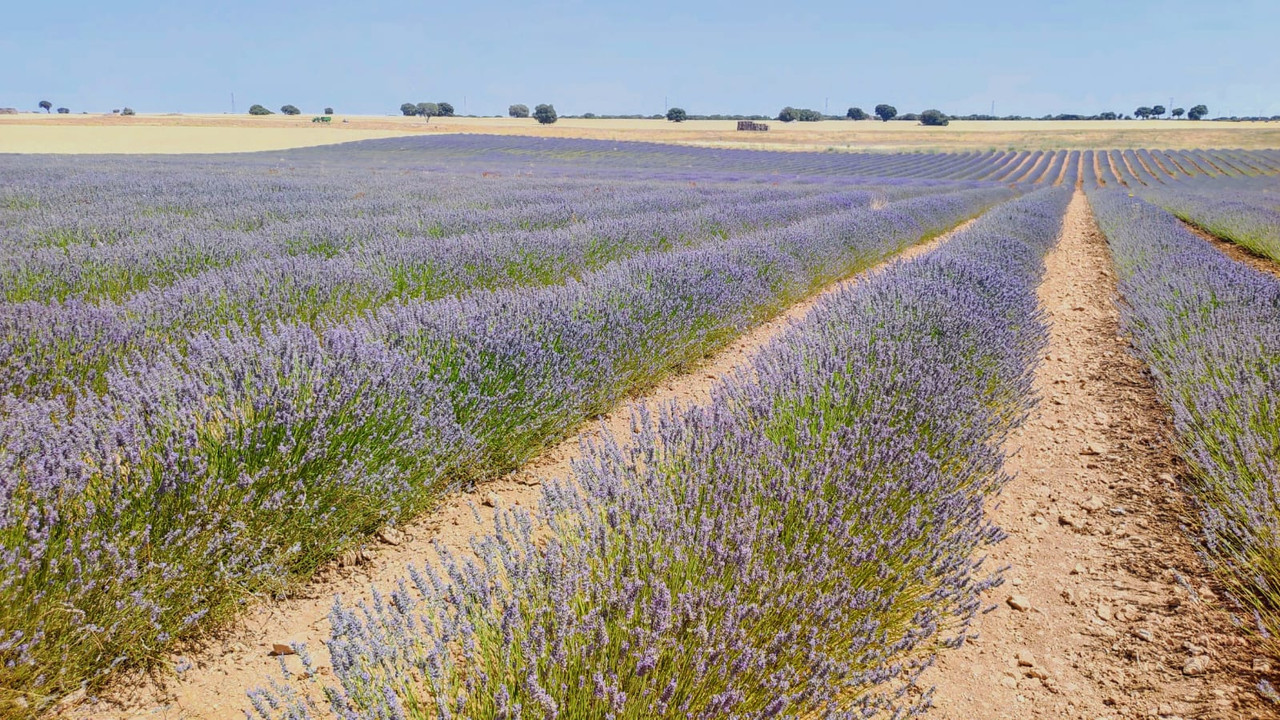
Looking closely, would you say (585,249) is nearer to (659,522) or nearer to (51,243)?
(51,243)

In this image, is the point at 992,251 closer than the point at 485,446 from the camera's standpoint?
No

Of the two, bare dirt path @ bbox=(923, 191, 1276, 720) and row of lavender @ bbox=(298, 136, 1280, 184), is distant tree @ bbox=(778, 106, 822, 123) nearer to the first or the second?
row of lavender @ bbox=(298, 136, 1280, 184)

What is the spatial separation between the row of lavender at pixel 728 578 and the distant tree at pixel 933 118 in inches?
3222

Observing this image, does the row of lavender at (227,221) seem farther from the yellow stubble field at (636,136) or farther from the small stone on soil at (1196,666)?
the yellow stubble field at (636,136)

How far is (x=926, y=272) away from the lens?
16.1 feet

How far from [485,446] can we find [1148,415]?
3823mm

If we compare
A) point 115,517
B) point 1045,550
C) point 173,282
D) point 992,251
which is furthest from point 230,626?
point 992,251

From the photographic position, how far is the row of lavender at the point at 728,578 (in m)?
1.25

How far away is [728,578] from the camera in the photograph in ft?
5.22

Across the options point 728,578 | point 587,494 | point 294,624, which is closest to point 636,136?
point 587,494

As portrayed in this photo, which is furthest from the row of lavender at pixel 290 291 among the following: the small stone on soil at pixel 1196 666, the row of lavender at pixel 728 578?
the small stone on soil at pixel 1196 666

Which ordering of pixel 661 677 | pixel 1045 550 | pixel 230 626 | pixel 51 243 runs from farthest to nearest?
1. pixel 51 243
2. pixel 1045 550
3. pixel 230 626
4. pixel 661 677

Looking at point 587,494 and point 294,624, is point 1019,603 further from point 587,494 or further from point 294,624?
point 294,624

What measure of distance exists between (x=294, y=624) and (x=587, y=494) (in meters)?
0.98
